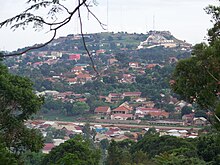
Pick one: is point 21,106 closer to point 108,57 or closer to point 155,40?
point 108,57

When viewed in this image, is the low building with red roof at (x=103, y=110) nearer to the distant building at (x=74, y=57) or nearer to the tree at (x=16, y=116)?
the tree at (x=16, y=116)

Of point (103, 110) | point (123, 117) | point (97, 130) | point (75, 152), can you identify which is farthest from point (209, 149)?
point (103, 110)

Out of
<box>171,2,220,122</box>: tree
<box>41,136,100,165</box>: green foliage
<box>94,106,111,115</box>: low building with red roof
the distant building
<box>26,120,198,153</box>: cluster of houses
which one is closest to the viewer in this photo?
<box>171,2,220,122</box>: tree

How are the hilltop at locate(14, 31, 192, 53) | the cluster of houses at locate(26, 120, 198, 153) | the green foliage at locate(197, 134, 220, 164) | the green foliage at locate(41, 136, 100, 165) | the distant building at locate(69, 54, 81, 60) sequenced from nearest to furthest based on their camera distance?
the green foliage at locate(197, 134, 220, 164) → the green foliage at locate(41, 136, 100, 165) → the cluster of houses at locate(26, 120, 198, 153) → the distant building at locate(69, 54, 81, 60) → the hilltop at locate(14, 31, 192, 53)

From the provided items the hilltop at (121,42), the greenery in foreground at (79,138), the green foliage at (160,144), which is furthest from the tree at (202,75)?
the hilltop at (121,42)

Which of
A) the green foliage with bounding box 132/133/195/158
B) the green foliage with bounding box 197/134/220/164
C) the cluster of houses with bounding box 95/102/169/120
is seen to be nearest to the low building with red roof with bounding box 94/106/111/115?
the cluster of houses with bounding box 95/102/169/120

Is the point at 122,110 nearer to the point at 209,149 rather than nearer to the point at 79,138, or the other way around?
the point at 79,138

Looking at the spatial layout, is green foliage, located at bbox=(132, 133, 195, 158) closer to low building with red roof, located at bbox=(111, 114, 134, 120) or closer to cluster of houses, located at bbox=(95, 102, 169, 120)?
cluster of houses, located at bbox=(95, 102, 169, 120)

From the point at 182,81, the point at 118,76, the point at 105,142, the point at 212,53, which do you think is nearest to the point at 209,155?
the point at 182,81
